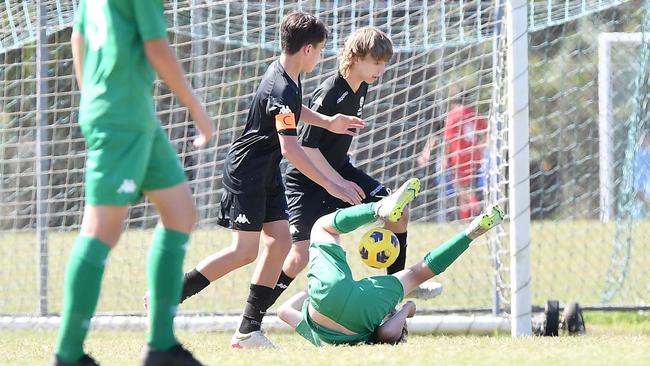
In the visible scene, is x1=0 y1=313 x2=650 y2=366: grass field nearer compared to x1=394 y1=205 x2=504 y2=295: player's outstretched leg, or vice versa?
x1=0 y1=313 x2=650 y2=366: grass field

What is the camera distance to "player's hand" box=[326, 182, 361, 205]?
5.75 metres

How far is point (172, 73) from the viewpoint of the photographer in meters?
3.95

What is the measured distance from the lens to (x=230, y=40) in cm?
825

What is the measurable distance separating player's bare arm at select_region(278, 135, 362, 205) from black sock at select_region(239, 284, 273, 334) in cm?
64

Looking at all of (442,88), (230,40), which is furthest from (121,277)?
(442,88)

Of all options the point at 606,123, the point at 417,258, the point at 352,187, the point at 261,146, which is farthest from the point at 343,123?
the point at 606,123

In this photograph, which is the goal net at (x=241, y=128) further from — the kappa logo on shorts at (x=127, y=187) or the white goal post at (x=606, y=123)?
the kappa logo on shorts at (x=127, y=187)

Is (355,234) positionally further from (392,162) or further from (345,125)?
(345,125)

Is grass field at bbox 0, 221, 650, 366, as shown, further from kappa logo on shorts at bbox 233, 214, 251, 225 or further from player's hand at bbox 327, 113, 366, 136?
player's hand at bbox 327, 113, 366, 136

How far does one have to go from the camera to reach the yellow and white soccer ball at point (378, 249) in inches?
229

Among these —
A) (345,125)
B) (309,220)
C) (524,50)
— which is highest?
(524,50)

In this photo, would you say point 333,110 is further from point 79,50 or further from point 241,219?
point 79,50

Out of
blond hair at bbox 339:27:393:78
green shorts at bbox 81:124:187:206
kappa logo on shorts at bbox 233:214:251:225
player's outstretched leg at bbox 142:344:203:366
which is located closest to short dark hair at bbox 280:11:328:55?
blond hair at bbox 339:27:393:78

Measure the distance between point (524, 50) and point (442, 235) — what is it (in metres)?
4.30
